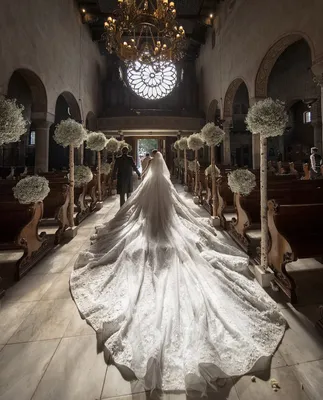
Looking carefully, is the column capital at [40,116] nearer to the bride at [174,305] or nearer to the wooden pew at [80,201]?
the wooden pew at [80,201]

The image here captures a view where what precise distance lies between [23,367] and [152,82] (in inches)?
770

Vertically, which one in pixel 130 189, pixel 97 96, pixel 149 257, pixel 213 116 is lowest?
pixel 149 257

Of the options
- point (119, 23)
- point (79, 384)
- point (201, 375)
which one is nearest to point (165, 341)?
point (201, 375)

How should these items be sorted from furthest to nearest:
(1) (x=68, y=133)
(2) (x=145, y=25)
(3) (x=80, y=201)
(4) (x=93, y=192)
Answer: (4) (x=93, y=192)
(2) (x=145, y=25)
(3) (x=80, y=201)
(1) (x=68, y=133)

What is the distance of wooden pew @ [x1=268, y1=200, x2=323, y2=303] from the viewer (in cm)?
278

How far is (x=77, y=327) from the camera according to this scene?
2.22m

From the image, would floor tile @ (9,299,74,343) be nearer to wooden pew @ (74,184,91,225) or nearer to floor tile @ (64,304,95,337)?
floor tile @ (64,304,95,337)

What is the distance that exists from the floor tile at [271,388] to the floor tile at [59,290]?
2009mm

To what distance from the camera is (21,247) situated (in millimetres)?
3236

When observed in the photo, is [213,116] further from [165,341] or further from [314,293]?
[165,341]

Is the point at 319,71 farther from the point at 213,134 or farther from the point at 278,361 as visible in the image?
the point at 278,361

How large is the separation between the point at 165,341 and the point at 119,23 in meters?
8.04

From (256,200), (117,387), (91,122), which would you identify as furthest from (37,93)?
(117,387)

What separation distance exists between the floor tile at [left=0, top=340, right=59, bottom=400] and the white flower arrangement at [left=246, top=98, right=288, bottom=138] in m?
3.20
